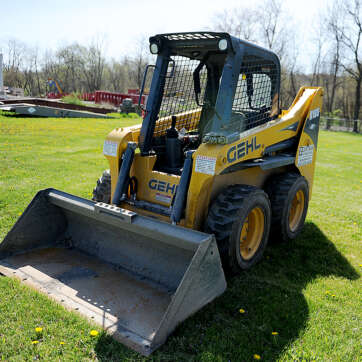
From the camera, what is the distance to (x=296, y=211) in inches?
212

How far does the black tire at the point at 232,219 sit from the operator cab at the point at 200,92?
0.57 meters

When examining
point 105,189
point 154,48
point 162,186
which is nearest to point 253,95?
point 154,48

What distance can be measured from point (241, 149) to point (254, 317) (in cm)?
165

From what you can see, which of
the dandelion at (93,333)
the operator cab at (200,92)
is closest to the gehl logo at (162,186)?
the operator cab at (200,92)

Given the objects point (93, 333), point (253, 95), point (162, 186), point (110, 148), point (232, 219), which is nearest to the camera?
point (93, 333)

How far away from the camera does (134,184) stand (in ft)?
14.2

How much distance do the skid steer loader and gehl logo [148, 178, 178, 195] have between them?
0.01m

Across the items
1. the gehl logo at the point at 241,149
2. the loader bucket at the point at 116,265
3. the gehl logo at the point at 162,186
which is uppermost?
the gehl logo at the point at 241,149

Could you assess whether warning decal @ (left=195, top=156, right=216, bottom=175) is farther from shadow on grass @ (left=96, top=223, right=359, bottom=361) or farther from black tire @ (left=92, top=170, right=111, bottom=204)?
black tire @ (left=92, top=170, right=111, bottom=204)

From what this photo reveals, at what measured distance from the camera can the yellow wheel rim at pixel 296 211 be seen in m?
5.33

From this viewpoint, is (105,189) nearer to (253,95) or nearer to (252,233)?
(252,233)

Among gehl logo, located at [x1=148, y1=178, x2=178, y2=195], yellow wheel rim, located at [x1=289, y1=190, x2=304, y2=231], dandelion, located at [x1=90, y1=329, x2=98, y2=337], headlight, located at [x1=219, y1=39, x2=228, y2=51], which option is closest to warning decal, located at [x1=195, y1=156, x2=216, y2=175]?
gehl logo, located at [x1=148, y1=178, x2=178, y2=195]

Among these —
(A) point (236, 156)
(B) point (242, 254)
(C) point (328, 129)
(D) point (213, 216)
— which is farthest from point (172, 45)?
(C) point (328, 129)

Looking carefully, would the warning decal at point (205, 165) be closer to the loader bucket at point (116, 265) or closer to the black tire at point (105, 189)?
the loader bucket at point (116, 265)
